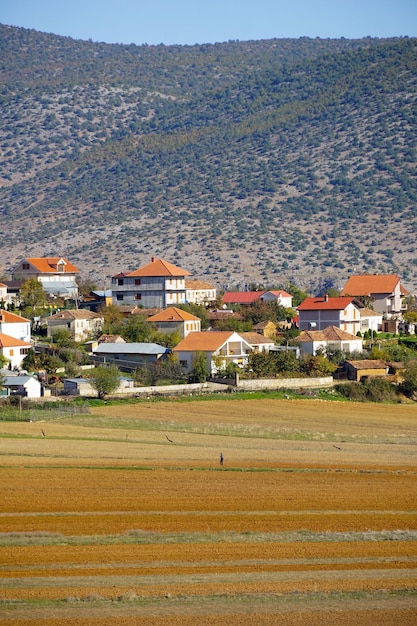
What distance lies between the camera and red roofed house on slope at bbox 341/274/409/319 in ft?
297

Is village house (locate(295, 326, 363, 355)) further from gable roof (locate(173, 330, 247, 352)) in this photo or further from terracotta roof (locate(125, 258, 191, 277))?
terracotta roof (locate(125, 258, 191, 277))

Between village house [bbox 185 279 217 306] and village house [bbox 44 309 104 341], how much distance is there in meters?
14.7

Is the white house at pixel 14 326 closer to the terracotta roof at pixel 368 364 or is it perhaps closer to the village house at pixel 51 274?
the terracotta roof at pixel 368 364

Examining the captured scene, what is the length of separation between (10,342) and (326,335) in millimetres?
18337

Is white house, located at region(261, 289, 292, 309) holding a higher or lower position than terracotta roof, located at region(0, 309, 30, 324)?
higher

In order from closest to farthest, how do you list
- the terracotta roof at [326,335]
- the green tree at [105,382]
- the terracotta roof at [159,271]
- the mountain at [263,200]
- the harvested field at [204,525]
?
1. the harvested field at [204,525]
2. the green tree at [105,382]
3. the terracotta roof at [326,335]
4. the terracotta roof at [159,271]
5. the mountain at [263,200]

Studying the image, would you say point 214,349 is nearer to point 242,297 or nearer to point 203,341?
point 203,341

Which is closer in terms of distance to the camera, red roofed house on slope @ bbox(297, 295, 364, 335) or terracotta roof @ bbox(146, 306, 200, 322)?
terracotta roof @ bbox(146, 306, 200, 322)

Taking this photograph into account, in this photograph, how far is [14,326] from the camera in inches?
2837

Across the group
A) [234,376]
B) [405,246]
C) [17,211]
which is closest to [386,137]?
[405,246]

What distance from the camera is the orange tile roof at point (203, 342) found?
68.3 m

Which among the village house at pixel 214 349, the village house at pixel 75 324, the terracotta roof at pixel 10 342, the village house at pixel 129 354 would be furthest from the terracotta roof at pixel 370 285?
the terracotta roof at pixel 10 342

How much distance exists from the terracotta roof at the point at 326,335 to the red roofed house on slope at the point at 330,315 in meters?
4.20

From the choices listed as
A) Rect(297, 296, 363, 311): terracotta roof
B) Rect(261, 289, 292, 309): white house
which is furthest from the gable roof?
Rect(261, 289, 292, 309): white house
